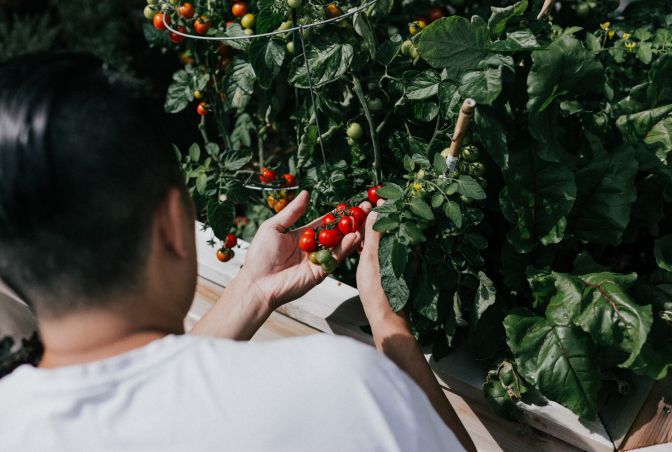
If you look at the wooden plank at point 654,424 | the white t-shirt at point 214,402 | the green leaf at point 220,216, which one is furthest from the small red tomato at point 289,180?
the wooden plank at point 654,424

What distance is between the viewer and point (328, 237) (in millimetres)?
1191

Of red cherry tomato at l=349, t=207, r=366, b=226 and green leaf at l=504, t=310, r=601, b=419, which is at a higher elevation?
red cherry tomato at l=349, t=207, r=366, b=226

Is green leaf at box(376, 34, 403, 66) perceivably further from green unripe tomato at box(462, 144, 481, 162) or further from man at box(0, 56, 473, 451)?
man at box(0, 56, 473, 451)

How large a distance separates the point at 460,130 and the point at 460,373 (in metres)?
0.58

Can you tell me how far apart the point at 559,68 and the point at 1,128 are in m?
0.87

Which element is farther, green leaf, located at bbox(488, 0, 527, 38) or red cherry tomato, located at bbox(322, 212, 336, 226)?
red cherry tomato, located at bbox(322, 212, 336, 226)

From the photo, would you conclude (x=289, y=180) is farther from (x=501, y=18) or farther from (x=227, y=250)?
(x=501, y=18)

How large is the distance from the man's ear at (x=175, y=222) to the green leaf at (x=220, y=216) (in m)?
0.61

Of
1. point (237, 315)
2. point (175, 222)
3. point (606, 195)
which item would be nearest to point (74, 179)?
point (175, 222)

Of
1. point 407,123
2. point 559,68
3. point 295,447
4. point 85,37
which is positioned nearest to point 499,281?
point 407,123

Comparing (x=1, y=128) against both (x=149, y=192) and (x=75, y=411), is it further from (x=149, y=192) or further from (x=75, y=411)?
(x=75, y=411)

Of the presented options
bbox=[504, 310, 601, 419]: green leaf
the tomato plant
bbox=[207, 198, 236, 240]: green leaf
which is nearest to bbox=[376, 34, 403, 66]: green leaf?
the tomato plant

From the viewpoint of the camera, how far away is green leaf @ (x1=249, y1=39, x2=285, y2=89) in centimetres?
133

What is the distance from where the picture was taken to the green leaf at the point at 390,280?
1.16 metres
